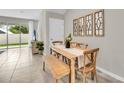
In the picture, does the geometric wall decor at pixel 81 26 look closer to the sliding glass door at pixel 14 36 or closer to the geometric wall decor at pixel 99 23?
the geometric wall decor at pixel 99 23

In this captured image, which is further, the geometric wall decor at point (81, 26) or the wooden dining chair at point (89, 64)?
the geometric wall decor at point (81, 26)

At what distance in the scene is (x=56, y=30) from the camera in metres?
5.08

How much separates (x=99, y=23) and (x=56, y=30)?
2.05 meters

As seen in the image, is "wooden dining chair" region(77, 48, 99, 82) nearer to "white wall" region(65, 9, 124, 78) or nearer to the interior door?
"white wall" region(65, 9, 124, 78)

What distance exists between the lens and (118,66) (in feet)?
9.36

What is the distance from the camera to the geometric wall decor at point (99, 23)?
3.25 metres

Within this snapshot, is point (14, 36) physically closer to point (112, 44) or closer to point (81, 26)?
point (81, 26)

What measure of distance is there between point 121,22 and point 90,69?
1102 millimetres

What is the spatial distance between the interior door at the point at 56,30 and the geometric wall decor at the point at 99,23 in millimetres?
1697

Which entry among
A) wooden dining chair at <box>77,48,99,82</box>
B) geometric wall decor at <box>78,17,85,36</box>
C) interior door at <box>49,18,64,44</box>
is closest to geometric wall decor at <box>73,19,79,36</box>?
geometric wall decor at <box>78,17,85,36</box>

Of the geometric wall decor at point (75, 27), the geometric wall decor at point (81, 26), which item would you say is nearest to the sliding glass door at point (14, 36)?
the geometric wall decor at point (75, 27)

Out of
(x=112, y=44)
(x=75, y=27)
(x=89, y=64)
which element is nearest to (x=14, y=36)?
(x=75, y=27)
